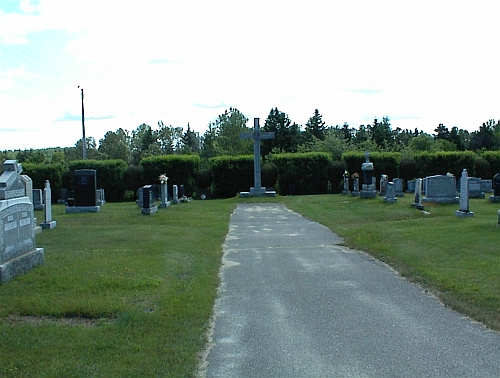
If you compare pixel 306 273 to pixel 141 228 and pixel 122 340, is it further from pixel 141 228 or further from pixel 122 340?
pixel 141 228

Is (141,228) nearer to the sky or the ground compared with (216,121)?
nearer to the ground

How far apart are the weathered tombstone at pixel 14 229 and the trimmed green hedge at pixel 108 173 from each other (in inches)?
1241

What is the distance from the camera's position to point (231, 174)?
42.3 meters

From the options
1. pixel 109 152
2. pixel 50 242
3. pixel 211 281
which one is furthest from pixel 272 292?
pixel 109 152

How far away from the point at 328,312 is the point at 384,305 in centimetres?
93

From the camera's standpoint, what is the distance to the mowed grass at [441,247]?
8.52 m

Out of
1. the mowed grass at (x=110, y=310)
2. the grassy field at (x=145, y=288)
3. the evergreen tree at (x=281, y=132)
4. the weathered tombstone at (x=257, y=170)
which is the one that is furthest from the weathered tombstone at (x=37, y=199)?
the evergreen tree at (x=281, y=132)

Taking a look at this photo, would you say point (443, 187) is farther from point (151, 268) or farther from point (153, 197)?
point (151, 268)

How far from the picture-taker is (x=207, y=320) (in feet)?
24.6

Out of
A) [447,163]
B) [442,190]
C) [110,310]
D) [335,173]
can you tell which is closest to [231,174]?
[335,173]

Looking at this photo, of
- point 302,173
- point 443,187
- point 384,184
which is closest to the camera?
point 443,187

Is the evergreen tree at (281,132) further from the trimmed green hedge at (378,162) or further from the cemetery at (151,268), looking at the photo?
the cemetery at (151,268)

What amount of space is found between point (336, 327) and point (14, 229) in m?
6.04

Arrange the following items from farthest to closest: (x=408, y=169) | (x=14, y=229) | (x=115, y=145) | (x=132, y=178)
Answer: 1. (x=115, y=145)
2. (x=408, y=169)
3. (x=132, y=178)
4. (x=14, y=229)
